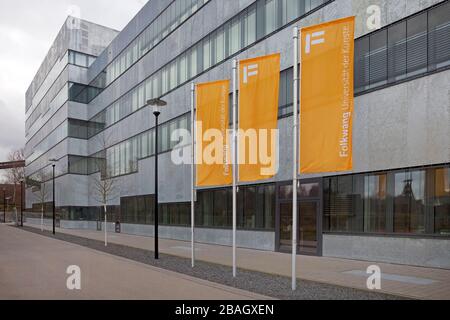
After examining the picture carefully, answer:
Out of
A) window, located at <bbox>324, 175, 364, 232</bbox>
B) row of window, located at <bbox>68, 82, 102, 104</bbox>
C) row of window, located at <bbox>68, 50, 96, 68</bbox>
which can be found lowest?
window, located at <bbox>324, 175, 364, 232</bbox>

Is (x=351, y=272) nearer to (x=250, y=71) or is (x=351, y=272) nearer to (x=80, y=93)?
(x=250, y=71)

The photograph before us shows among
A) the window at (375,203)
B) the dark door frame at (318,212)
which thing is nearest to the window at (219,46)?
the dark door frame at (318,212)

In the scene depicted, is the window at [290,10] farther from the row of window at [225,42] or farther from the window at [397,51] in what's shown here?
the window at [397,51]

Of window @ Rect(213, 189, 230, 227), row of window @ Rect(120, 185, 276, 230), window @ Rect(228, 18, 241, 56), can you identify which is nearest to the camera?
row of window @ Rect(120, 185, 276, 230)

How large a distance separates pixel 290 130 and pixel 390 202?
19.8ft

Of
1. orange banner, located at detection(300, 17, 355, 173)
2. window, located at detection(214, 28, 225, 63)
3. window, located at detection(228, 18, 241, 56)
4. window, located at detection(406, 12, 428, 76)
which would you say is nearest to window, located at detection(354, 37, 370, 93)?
window, located at detection(406, 12, 428, 76)

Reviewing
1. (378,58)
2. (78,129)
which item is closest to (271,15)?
(378,58)

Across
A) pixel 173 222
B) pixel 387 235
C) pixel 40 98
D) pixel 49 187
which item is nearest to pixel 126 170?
pixel 173 222

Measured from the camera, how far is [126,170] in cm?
4025

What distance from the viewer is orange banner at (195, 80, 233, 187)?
47.1ft

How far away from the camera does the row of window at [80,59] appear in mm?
53750

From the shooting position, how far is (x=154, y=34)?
118 feet

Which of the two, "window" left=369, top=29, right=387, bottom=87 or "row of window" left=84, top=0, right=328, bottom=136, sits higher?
"row of window" left=84, top=0, right=328, bottom=136

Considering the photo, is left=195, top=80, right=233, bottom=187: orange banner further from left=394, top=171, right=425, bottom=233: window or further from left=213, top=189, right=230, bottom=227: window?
left=213, top=189, right=230, bottom=227: window
